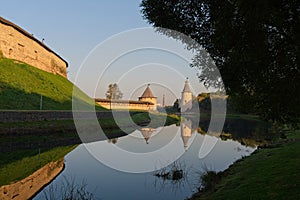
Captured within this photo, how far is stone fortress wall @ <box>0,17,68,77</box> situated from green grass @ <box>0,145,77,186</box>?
117 ft

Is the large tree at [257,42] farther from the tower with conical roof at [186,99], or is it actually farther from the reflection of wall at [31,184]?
the tower with conical roof at [186,99]

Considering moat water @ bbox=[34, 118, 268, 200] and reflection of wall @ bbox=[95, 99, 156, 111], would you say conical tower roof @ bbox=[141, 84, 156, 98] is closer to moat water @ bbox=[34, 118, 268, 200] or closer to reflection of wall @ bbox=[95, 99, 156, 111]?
reflection of wall @ bbox=[95, 99, 156, 111]

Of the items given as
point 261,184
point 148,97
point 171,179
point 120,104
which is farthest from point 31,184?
point 148,97

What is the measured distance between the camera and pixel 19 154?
18.0m

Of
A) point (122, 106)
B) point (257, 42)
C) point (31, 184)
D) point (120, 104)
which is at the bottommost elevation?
point (31, 184)

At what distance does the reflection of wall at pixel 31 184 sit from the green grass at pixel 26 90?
19566 millimetres

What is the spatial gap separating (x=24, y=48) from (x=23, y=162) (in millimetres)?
45443

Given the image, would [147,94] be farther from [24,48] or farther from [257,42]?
[257,42]

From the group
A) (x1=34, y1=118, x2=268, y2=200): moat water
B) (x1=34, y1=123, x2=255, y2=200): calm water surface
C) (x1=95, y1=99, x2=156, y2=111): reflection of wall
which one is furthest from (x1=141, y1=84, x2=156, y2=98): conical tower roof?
(x1=34, y1=118, x2=268, y2=200): moat water

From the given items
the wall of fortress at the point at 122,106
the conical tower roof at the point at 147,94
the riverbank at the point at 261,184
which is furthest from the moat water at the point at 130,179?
the conical tower roof at the point at 147,94

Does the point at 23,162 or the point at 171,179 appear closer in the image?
the point at 171,179

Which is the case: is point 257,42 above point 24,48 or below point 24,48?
below

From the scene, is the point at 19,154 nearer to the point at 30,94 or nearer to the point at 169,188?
the point at 169,188

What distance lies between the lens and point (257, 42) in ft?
23.7
